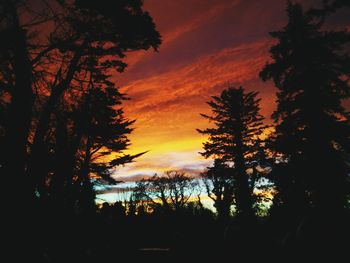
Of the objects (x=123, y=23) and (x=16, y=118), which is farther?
(x=123, y=23)

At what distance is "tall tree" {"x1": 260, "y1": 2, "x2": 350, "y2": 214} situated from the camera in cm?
1588

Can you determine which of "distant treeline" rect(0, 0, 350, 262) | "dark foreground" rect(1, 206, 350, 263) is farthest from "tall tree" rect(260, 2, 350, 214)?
"dark foreground" rect(1, 206, 350, 263)

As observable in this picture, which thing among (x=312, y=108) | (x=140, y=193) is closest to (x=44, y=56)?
(x=140, y=193)

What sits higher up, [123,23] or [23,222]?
[123,23]

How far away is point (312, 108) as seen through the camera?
652 inches

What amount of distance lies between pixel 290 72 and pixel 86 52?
13128mm

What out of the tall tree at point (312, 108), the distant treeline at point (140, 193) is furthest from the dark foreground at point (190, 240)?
the tall tree at point (312, 108)

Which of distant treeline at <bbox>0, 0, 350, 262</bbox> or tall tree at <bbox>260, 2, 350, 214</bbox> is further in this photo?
tall tree at <bbox>260, 2, 350, 214</bbox>

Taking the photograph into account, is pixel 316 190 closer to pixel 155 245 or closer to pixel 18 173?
pixel 155 245

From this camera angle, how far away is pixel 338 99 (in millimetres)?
16953

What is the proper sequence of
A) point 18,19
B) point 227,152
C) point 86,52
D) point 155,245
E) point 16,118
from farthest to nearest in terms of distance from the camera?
point 227,152
point 86,52
point 155,245
point 18,19
point 16,118

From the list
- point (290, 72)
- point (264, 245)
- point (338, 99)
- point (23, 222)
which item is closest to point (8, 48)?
point (23, 222)

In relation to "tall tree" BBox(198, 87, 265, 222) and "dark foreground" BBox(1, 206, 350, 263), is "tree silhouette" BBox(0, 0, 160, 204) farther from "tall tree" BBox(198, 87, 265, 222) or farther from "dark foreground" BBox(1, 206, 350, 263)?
"tall tree" BBox(198, 87, 265, 222)

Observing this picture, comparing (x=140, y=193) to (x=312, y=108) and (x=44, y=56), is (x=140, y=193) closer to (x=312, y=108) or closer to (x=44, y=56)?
(x=44, y=56)
